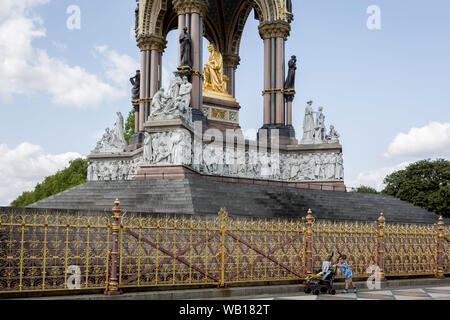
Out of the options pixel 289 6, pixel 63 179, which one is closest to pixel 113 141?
pixel 289 6

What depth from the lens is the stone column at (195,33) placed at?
2522 centimetres

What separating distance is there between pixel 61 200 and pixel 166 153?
15.7 ft

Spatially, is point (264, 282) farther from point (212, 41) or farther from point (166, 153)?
point (212, 41)

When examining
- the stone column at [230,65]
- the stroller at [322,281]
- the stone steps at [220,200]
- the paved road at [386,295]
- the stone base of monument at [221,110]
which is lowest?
the paved road at [386,295]

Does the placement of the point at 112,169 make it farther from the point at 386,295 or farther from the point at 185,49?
the point at 386,295

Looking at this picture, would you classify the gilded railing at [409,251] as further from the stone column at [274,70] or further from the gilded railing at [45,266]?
the stone column at [274,70]

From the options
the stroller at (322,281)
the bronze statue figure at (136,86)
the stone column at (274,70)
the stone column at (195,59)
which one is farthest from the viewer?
the bronze statue figure at (136,86)

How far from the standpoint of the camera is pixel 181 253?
10156 mm

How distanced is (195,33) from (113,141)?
8.50m

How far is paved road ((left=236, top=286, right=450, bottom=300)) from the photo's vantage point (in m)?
10.4

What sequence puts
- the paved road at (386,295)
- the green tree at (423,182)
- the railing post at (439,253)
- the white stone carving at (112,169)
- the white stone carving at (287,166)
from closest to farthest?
the paved road at (386,295), the railing post at (439,253), the white stone carving at (287,166), the white stone carving at (112,169), the green tree at (423,182)

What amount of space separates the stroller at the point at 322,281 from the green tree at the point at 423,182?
3494 cm

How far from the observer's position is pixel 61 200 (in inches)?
771

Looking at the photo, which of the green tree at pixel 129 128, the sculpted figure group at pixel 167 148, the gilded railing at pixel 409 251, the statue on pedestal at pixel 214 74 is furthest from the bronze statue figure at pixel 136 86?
the gilded railing at pixel 409 251
